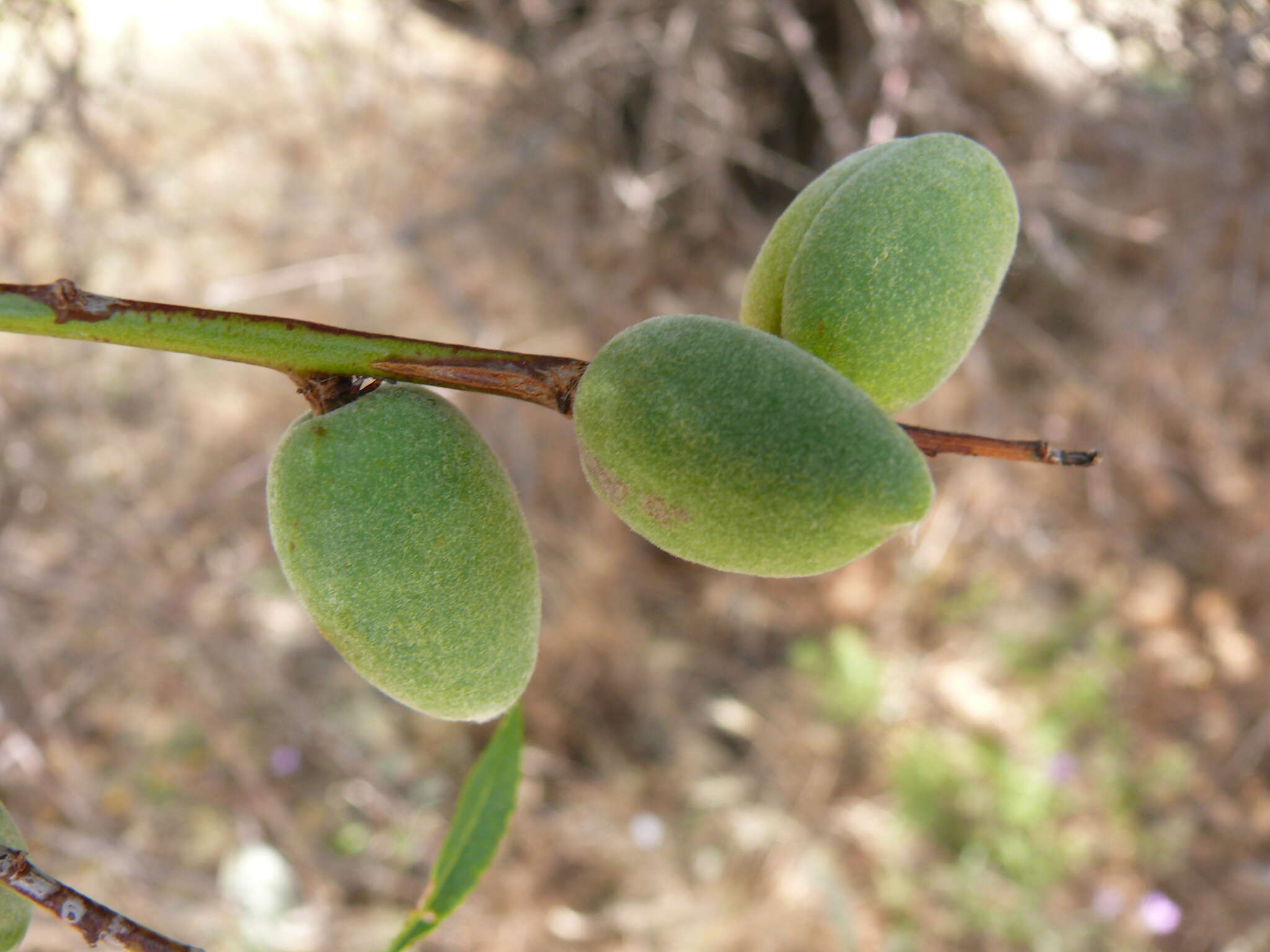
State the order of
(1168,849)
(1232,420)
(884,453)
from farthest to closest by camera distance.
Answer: (1232,420) → (1168,849) → (884,453)

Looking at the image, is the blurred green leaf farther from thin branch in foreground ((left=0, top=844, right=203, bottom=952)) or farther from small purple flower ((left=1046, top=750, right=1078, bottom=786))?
thin branch in foreground ((left=0, top=844, right=203, bottom=952))

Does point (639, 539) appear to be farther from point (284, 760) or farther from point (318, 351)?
point (318, 351)

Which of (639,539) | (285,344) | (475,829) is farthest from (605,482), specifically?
(639,539)

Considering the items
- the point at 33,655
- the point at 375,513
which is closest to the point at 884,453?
the point at 375,513

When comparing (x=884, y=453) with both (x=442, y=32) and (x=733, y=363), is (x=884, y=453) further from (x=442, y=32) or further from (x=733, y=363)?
(x=442, y=32)

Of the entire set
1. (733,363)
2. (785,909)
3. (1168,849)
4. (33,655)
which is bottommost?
(733,363)
